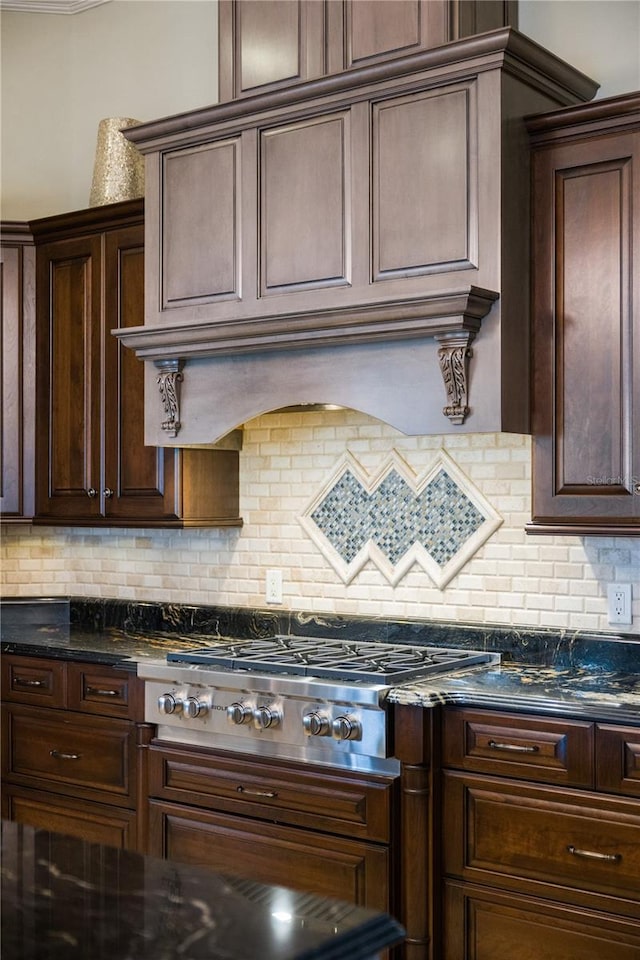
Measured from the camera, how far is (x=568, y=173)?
10.3 feet

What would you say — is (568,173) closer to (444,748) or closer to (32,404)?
(444,748)

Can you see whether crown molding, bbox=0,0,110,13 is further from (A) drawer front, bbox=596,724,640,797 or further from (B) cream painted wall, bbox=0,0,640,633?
(A) drawer front, bbox=596,724,640,797

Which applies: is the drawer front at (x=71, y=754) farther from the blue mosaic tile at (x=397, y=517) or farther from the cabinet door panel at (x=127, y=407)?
the blue mosaic tile at (x=397, y=517)

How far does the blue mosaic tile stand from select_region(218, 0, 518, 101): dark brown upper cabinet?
131 cm

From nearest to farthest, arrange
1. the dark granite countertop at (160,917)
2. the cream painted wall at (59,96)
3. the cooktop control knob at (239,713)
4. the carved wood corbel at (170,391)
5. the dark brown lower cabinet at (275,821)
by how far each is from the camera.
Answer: the dark granite countertop at (160,917) → the dark brown lower cabinet at (275,821) → the cooktop control knob at (239,713) → the carved wood corbel at (170,391) → the cream painted wall at (59,96)

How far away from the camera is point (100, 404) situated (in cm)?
420

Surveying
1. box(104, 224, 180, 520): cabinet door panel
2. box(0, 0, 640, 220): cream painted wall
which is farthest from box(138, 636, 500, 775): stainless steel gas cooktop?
box(0, 0, 640, 220): cream painted wall

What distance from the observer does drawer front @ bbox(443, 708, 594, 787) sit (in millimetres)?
2705

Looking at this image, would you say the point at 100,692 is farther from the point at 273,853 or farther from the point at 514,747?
the point at 514,747

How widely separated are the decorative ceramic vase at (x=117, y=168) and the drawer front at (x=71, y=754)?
76.6 inches

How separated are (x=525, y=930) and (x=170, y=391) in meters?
2.02

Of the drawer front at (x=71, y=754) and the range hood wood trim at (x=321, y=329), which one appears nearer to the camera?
the range hood wood trim at (x=321, y=329)

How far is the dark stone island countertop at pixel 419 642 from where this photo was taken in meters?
2.85

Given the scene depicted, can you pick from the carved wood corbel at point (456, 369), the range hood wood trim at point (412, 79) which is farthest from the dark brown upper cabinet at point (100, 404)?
the carved wood corbel at point (456, 369)
